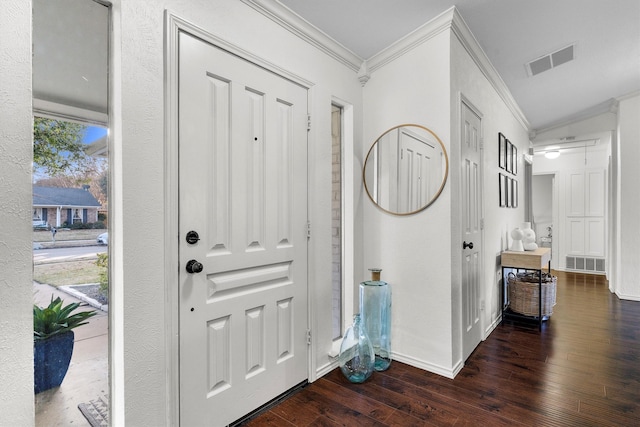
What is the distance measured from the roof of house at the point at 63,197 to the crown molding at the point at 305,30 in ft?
4.23

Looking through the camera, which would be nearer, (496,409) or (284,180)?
(496,409)

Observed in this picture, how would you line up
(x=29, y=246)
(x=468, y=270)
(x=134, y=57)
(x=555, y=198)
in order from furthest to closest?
(x=555, y=198) < (x=468, y=270) < (x=134, y=57) < (x=29, y=246)

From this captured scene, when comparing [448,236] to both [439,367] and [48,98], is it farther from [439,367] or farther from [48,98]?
[48,98]

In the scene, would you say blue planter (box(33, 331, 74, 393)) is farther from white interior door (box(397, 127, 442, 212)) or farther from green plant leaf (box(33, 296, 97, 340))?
white interior door (box(397, 127, 442, 212))

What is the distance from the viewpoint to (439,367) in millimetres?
2250

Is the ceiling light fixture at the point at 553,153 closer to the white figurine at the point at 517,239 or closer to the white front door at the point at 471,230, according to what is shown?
the white figurine at the point at 517,239

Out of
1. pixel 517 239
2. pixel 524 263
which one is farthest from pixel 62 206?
pixel 517 239

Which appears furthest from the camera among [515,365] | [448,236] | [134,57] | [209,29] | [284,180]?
[515,365]

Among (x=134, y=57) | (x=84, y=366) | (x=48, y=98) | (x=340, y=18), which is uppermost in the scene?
(x=340, y=18)

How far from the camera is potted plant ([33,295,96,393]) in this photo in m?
Answer: 1.20

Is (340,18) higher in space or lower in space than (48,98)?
higher

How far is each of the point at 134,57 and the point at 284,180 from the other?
956mm

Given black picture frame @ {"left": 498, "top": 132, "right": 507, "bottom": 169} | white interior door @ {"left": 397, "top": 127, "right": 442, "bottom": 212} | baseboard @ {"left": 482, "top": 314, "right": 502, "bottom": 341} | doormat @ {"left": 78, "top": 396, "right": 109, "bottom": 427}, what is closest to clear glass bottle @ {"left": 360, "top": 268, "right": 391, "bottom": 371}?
white interior door @ {"left": 397, "top": 127, "right": 442, "bottom": 212}

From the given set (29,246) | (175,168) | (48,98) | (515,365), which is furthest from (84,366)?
(515,365)
